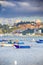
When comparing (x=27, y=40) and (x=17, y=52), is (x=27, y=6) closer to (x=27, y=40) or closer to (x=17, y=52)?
(x=27, y=40)

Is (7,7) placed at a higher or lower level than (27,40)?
higher

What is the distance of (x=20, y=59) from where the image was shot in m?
1.55

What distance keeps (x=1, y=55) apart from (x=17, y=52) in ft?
0.68

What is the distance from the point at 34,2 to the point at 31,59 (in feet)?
2.41

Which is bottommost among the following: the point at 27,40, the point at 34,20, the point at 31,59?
the point at 31,59

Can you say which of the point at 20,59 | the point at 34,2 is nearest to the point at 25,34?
the point at 20,59

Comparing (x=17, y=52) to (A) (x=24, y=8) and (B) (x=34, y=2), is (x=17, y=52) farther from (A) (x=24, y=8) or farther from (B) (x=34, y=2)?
(B) (x=34, y=2)

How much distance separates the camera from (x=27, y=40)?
5.24ft

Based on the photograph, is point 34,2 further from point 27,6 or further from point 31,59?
point 31,59

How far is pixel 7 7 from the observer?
1.60m

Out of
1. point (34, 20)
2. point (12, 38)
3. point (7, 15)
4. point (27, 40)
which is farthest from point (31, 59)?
point (7, 15)

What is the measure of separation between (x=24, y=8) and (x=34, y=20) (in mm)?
207

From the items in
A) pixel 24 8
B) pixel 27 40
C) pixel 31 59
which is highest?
pixel 24 8

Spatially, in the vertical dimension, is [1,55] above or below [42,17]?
below
